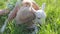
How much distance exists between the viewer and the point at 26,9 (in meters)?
1.71

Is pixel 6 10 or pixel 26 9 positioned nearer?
pixel 26 9

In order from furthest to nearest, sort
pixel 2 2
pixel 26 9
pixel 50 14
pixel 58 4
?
1. pixel 2 2
2. pixel 58 4
3. pixel 50 14
4. pixel 26 9

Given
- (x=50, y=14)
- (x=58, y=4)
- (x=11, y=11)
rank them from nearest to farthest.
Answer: (x=11, y=11)
(x=50, y=14)
(x=58, y=4)

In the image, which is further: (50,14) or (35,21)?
(50,14)

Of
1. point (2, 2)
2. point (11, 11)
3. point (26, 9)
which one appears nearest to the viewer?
point (26, 9)

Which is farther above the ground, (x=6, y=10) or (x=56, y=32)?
(x=6, y=10)

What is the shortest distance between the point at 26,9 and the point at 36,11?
0.34 ft

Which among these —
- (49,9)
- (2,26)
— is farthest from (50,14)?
(2,26)

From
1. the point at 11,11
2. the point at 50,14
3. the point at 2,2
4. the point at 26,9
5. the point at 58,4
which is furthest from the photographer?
the point at 2,2

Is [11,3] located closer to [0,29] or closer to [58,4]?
[0,29]

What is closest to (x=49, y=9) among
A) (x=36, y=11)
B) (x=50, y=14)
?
(x=50, y=14)

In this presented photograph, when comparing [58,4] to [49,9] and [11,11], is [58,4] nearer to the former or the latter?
[49,9]

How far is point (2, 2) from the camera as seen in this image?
2.51 m

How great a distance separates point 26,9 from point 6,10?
35cm
